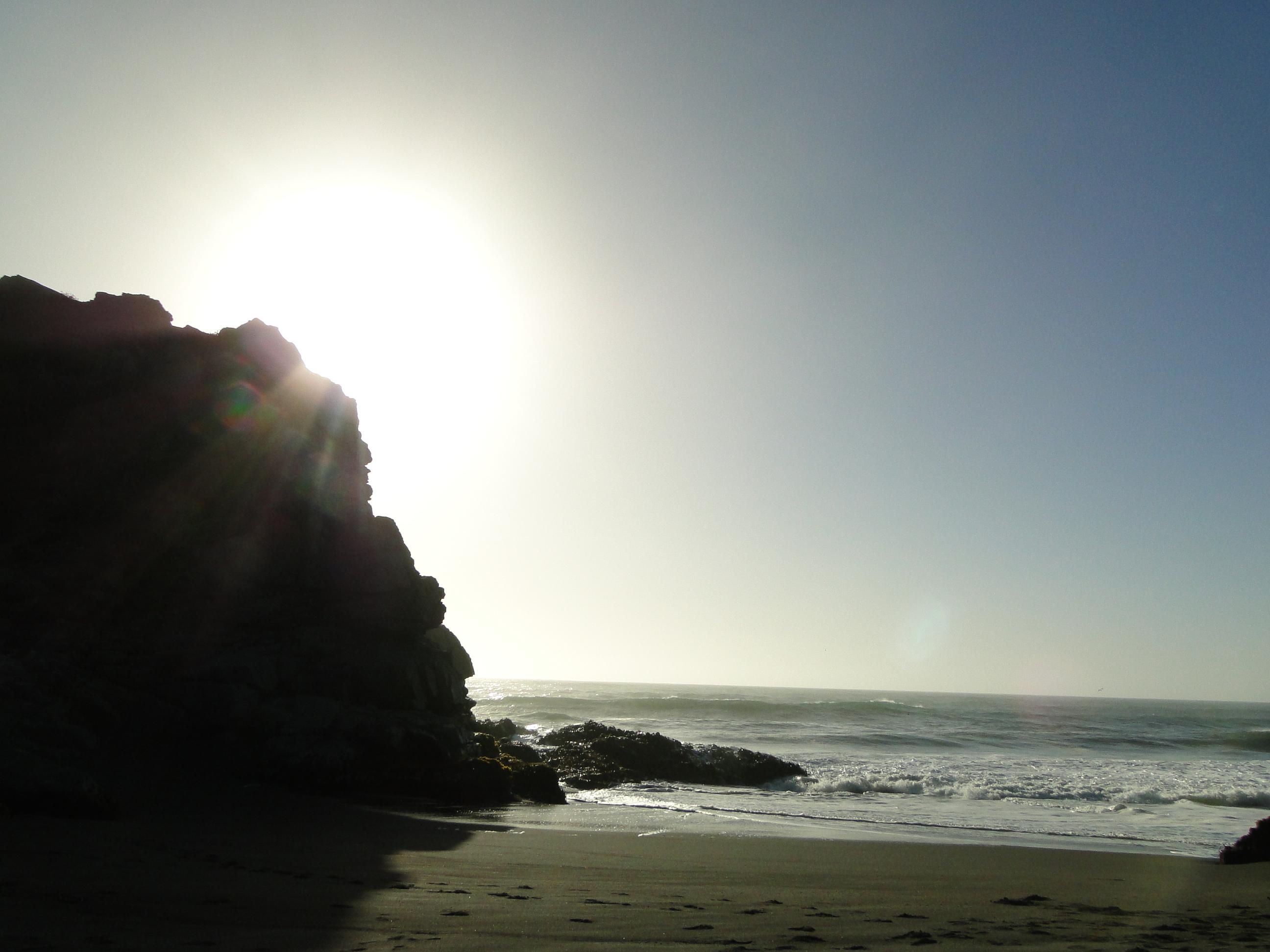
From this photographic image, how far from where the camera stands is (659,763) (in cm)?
2475

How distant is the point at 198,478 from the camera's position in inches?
626

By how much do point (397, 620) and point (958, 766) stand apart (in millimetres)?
22091

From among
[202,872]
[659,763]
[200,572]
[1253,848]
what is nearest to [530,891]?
[202,872]

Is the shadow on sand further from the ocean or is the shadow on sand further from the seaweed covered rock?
the seaweed covered rock

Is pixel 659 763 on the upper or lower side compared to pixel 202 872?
lower

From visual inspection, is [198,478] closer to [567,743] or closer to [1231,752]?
[567,743]

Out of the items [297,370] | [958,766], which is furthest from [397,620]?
[958,766]

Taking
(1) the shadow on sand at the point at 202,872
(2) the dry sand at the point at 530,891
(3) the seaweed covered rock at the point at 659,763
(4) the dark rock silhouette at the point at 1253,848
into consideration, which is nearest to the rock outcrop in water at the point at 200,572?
(1) the shadow on sand at the point at 202,872

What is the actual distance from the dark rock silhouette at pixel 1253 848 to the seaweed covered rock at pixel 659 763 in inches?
533

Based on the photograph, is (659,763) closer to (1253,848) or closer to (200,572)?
(200,572)

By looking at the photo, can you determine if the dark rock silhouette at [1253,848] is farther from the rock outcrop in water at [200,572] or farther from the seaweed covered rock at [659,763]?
the seaweed covered rock at [659,763]

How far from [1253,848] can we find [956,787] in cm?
1169

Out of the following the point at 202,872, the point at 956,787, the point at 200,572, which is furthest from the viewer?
Answer: the point at 956,787

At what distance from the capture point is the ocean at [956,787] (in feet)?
51.5
